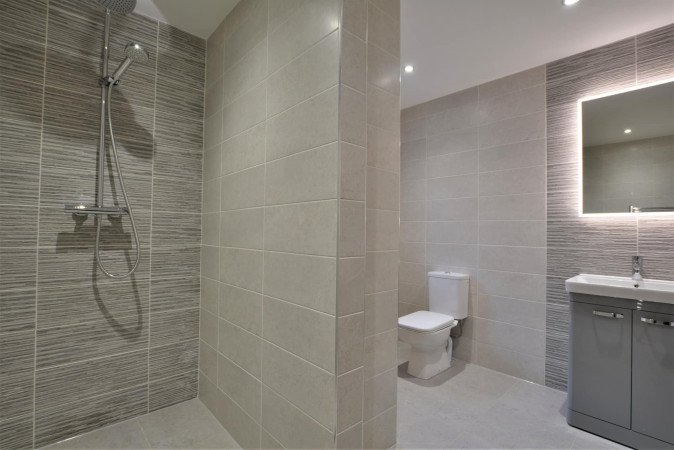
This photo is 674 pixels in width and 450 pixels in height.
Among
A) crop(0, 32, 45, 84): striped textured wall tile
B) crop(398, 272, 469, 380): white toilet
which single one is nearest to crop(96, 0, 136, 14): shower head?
crop(0, 32, 45, 84): striped textured wall tile

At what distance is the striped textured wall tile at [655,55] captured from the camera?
6.43 ft

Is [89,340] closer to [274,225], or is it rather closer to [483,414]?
[274,225]

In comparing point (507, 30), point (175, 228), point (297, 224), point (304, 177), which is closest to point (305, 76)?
point (304, 177)

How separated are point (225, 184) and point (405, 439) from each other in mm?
1831

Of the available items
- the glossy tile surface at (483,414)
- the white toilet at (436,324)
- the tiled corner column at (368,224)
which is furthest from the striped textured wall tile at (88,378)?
the white toilet at (436,324)

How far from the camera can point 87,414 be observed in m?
1.75

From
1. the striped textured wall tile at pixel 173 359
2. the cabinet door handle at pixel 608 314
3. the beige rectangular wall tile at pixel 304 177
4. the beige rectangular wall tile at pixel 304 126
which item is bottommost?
the striped textured wall tile at pixel 173 359

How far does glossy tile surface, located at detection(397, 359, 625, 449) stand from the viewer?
1783 mm

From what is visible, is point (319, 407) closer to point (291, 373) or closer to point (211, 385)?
point (291, 373)

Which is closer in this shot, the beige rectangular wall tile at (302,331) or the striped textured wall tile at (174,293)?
the beige rectangular wall tile at (302,331)

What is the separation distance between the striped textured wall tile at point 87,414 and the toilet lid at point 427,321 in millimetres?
1854

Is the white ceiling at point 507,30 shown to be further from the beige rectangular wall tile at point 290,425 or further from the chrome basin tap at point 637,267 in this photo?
the beige rectangular wall tile at point 290,425

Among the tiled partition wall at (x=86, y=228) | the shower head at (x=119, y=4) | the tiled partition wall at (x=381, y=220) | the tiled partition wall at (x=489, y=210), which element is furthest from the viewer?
the tiled partition wall at (x=489, y=210)

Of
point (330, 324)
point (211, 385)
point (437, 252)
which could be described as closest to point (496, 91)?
point (437, 252)
